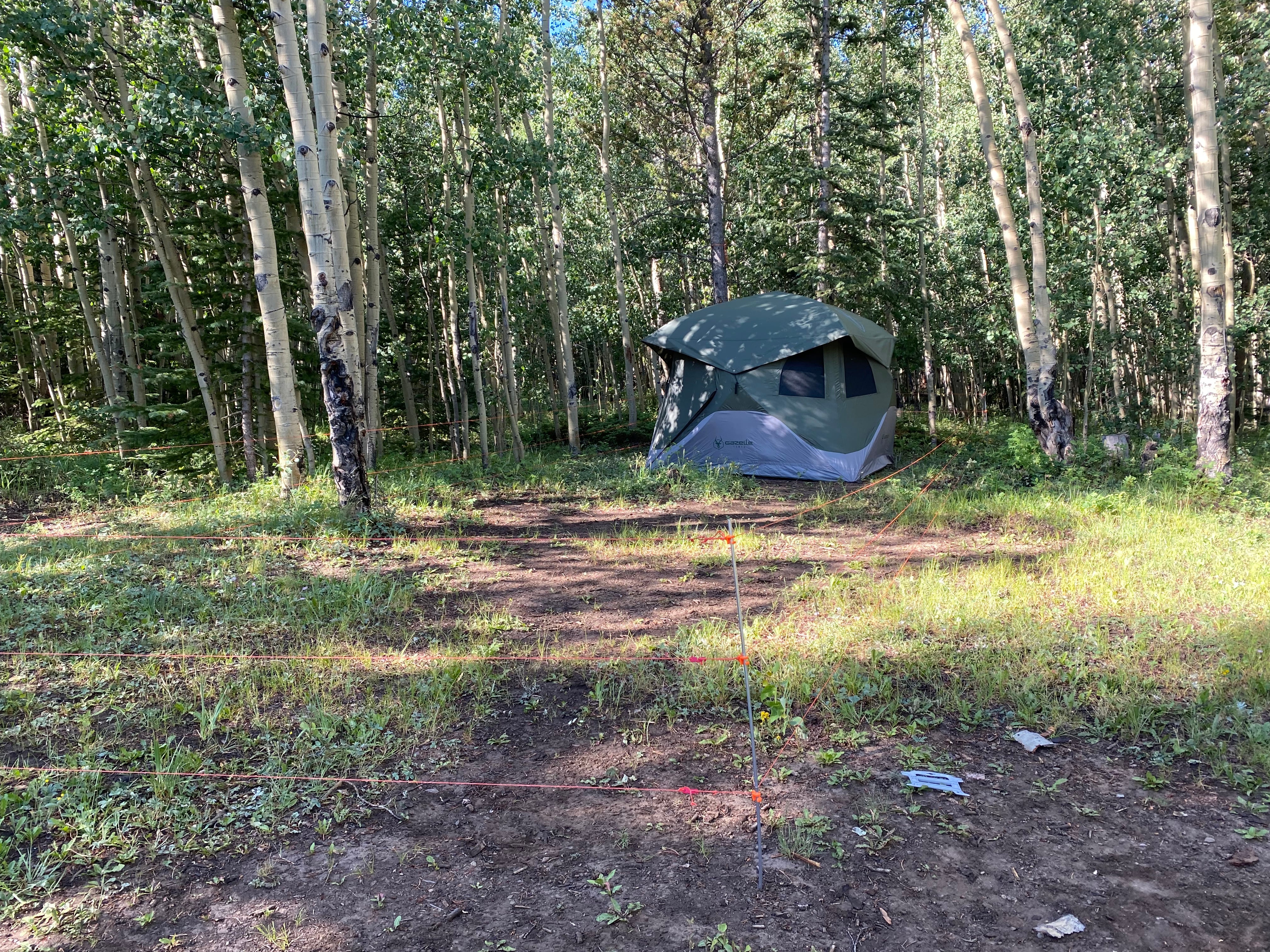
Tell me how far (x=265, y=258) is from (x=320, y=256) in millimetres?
1542

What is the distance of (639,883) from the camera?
284 cm

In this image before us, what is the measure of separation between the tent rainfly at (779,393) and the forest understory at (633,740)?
13.6 ft

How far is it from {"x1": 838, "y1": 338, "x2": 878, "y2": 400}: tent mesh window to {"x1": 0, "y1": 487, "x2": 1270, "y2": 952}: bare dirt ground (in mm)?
8501

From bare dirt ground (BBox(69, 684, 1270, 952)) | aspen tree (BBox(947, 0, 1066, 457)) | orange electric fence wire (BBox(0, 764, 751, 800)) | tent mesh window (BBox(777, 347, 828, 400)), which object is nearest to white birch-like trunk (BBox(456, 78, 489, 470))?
tent mesh window (BBox(777, 347, 828, 400))

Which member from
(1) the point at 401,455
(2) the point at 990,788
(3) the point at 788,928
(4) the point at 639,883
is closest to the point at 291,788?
(4) the point at 639,883

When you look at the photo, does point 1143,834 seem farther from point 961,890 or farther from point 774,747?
point 774,747

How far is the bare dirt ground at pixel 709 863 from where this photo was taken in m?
2.57

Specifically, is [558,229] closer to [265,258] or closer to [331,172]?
[265,258]

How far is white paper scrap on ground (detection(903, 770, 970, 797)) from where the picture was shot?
3.38 metres

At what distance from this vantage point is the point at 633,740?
154 inches

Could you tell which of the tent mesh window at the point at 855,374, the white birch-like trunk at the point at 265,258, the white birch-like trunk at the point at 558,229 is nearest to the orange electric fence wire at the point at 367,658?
the white birch-like trunk at the point at 265,258

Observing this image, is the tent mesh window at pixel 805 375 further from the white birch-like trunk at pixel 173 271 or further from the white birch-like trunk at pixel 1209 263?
the white birch-like trunk at pixel 173 271

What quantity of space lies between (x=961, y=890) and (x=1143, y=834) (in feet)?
3.02

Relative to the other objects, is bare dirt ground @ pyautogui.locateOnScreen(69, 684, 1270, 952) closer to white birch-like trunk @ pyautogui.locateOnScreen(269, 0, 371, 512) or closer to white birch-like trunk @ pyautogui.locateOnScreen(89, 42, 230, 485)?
white birch-like trunk @ pyautogui.locateOnScreen(269, 0, 371, 512)
